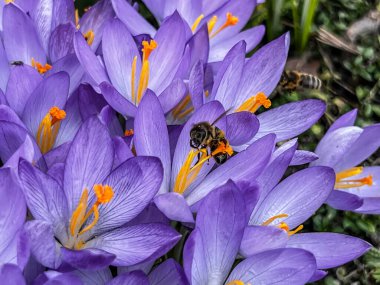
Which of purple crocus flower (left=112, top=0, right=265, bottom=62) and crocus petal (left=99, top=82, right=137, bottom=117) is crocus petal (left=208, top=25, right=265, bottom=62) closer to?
purple crocus flower (left=112, top=0, right=265, bottom=62)

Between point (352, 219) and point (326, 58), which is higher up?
point (326, 58)

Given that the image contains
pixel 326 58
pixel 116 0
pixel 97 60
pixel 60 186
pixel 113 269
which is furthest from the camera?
pixel 326 58

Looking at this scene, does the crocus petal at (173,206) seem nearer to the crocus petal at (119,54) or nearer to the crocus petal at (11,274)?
the crocus petal at (11,274)

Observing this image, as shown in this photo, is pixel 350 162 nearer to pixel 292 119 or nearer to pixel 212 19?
pixel 292 119

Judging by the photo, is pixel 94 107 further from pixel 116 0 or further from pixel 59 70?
pixel 116 0

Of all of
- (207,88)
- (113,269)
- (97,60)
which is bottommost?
(113,269)

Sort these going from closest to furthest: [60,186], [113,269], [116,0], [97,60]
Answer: [60,186] → [113,269] → [97,60] → [116,0]

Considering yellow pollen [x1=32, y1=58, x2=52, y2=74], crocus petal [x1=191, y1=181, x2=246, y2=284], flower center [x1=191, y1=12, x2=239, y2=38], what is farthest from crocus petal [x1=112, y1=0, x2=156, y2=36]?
crocus petal [x1=191, y1=181, x2=246, y2=284]

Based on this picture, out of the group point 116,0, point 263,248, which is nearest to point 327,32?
point 116,0
